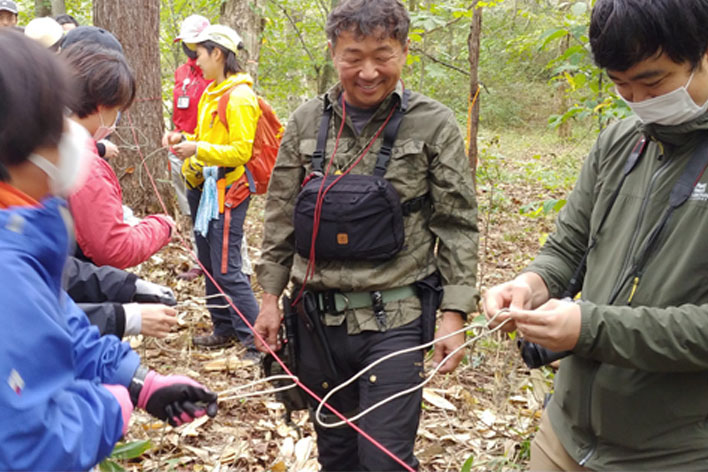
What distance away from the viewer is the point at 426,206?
2.60 m

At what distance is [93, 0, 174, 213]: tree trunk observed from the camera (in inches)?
240

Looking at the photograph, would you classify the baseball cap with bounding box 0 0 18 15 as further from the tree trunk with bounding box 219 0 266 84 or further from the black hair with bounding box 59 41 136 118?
the black hair with bounding box 59 41 136 118

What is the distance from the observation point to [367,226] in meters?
2.38

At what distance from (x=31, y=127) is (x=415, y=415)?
6.04 ft

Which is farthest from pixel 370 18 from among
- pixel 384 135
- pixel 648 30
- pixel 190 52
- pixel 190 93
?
pixel 190 93

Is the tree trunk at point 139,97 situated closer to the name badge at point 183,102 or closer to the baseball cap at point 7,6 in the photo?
the name badge at point 183,102

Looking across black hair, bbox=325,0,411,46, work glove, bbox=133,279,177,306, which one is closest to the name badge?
work glove, bbox=133,279,177,306

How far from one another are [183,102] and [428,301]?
3929 millimetres

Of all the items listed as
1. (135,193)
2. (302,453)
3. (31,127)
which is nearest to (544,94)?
(135,193)

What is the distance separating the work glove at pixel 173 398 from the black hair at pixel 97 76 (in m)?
1.36

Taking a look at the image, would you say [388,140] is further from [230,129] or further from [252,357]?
[252,357]

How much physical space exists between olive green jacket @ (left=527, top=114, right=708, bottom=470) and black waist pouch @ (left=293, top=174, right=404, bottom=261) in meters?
0.82

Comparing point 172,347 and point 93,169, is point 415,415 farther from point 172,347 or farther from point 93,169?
point 172,347

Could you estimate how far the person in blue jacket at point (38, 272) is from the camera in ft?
3.96
